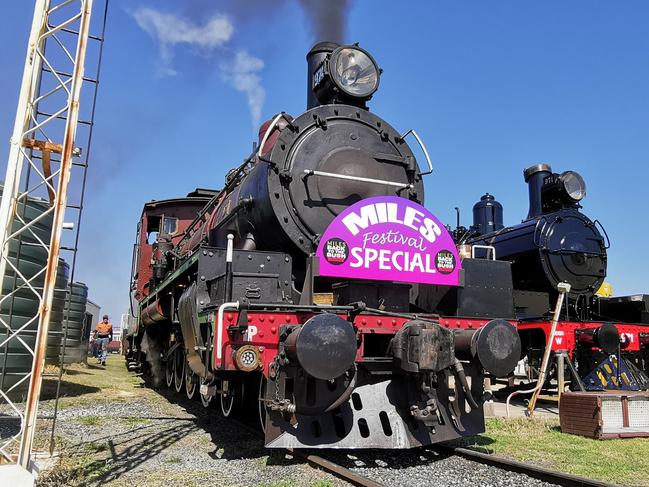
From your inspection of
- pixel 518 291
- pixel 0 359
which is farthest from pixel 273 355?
pixel 518 291

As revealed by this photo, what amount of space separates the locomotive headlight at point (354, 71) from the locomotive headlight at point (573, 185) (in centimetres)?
594

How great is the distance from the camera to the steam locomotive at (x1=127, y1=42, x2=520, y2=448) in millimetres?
4355

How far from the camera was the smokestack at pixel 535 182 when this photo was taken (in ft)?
38.1

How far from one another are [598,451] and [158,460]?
3.90 meters

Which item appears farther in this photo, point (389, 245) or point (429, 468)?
point (389, 245)

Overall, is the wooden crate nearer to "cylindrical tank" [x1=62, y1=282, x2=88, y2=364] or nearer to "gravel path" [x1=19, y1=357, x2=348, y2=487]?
"gravel path" [x1=19, y1=357, x2=348, y2=487]

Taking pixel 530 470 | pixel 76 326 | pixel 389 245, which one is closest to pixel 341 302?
pixel 389 245

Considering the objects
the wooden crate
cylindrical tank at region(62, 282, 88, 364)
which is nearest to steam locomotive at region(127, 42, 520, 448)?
the wooden crate

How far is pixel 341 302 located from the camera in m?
5.10

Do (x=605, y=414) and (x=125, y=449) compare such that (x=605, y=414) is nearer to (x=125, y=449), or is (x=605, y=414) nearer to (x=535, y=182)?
(x=125, y=449)

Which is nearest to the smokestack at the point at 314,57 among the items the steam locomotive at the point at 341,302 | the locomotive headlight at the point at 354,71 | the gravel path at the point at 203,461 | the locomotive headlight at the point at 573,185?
the steam locomotive at the point at 341,302

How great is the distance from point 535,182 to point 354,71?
7.13 m

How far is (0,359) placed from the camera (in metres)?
7.99

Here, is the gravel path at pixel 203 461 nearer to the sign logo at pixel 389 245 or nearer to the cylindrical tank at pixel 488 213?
the sign logo at pixel 389 245
